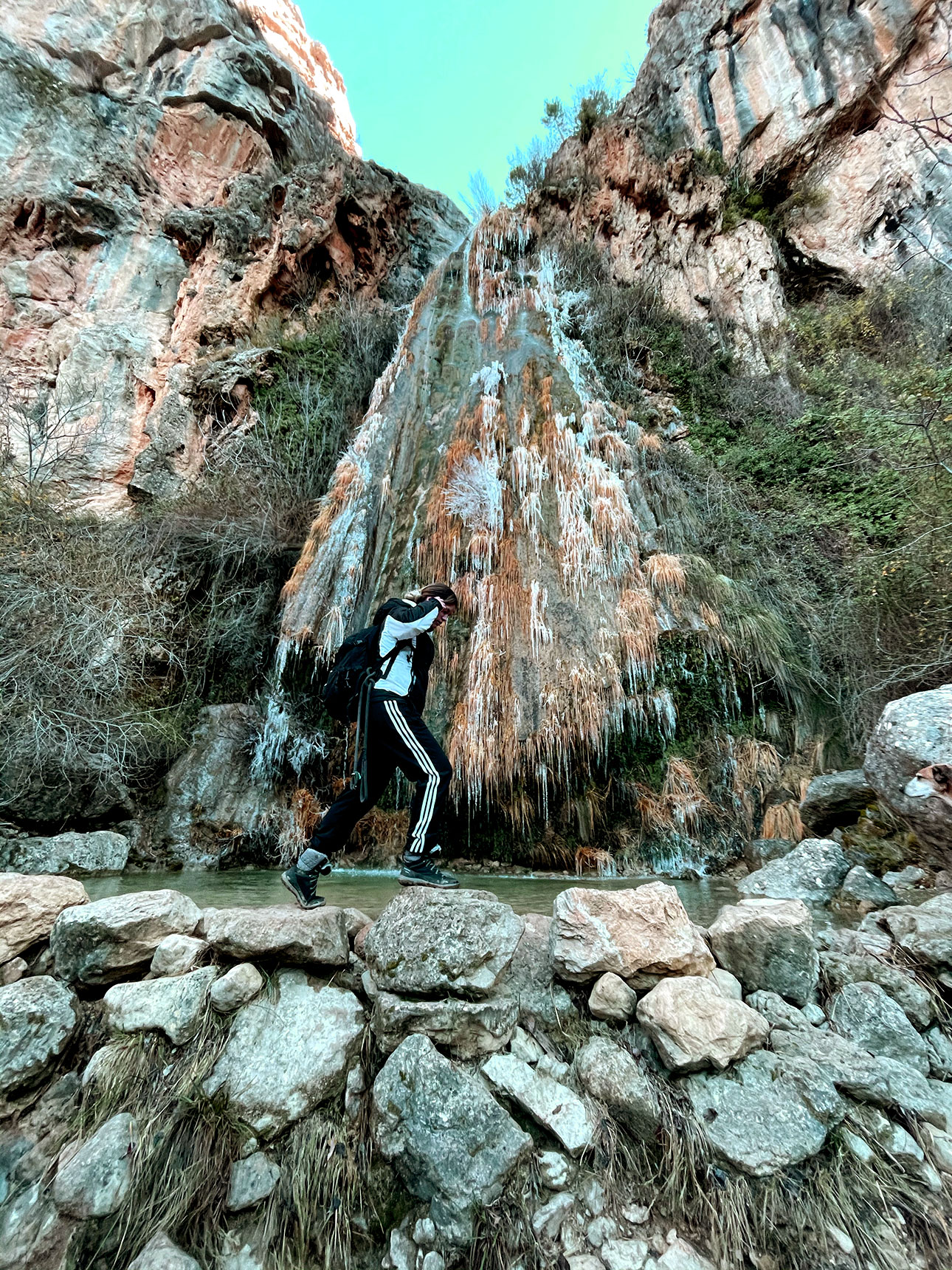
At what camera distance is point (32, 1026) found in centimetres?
198

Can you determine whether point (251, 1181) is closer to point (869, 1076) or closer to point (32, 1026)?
point (32, 1026)

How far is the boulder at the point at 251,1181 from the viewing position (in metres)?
1.69

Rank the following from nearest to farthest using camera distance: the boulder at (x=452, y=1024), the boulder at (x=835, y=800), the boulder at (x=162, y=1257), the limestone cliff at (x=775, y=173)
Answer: the boulder at (x=162, y=1257)
the boulder at (x=452, y=1024)
the boulder at (x=835, y=800)
the limestone cliff at (x=775, y=173)

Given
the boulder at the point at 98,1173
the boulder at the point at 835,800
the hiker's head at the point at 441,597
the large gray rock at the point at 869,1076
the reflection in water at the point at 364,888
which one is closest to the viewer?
the boulder at the point at 98,1173

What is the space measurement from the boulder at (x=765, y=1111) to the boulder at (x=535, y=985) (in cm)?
50

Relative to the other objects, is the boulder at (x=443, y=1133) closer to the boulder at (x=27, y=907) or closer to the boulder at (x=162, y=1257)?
the boulder at (x=162, y=1257)

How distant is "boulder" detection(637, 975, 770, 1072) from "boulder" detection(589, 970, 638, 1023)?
0.15ft

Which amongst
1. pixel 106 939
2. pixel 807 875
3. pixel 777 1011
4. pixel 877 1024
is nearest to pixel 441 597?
pixel 106 939

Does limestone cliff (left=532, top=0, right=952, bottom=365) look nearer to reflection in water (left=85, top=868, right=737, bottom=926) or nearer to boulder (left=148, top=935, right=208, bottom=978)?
reflection in water (left=85, top=868, right=737, bottom=926)

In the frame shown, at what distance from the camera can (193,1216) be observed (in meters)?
1.65

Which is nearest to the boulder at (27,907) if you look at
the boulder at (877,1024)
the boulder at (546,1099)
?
the boulder at (546,1099)

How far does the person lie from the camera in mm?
2906

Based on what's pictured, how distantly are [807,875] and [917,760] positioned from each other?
3.28 ft

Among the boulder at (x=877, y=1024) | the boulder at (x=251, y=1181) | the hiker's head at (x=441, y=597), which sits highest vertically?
the hiker's head at (x=441, y=597)
